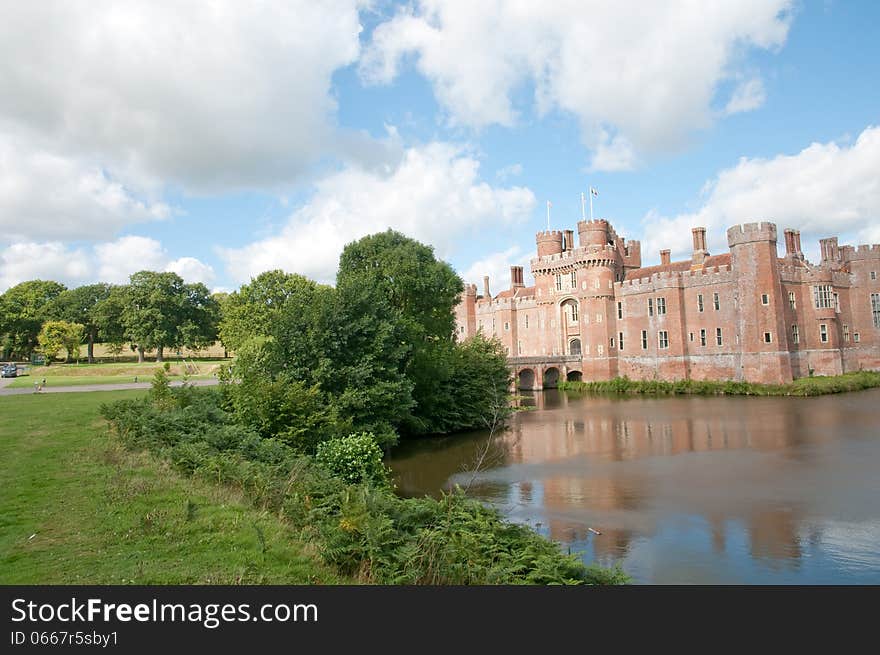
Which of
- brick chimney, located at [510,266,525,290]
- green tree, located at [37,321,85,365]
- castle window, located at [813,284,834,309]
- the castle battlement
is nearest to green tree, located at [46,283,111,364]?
green tree, located at [37,321,85,365]

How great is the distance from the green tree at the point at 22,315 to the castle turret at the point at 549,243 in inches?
2507

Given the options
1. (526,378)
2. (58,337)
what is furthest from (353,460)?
(58,337)

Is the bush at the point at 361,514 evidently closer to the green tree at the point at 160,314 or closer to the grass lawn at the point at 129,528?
the grass lawn at the point at 129,528

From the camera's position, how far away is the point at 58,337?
64.9 m

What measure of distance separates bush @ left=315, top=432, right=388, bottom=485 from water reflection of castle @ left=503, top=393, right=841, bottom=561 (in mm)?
4812

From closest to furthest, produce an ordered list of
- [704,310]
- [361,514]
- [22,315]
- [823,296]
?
[361,514] < [823,296] < [704,310] < [22,315]

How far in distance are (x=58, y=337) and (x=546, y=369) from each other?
5653cm

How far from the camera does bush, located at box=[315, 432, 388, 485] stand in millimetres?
16859

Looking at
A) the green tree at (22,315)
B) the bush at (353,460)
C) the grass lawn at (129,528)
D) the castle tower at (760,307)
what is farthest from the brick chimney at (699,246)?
the green tree at (22,315)

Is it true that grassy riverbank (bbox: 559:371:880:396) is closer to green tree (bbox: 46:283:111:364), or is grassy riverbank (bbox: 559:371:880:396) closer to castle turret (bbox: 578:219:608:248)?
castle turret (bbox: 578:219:608:248)

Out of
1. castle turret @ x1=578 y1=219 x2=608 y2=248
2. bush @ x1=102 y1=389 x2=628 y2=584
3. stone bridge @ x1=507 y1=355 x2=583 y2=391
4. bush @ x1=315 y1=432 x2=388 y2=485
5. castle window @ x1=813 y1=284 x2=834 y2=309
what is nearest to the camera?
bush @ x1=102 y1=389 x2=628 y2=584

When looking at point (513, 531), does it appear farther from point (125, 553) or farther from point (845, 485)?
point (845, 485)

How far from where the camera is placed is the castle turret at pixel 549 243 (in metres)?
63.8

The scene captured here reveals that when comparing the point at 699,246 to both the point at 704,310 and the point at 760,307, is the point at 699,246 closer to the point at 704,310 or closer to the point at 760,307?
the point at 704,310
